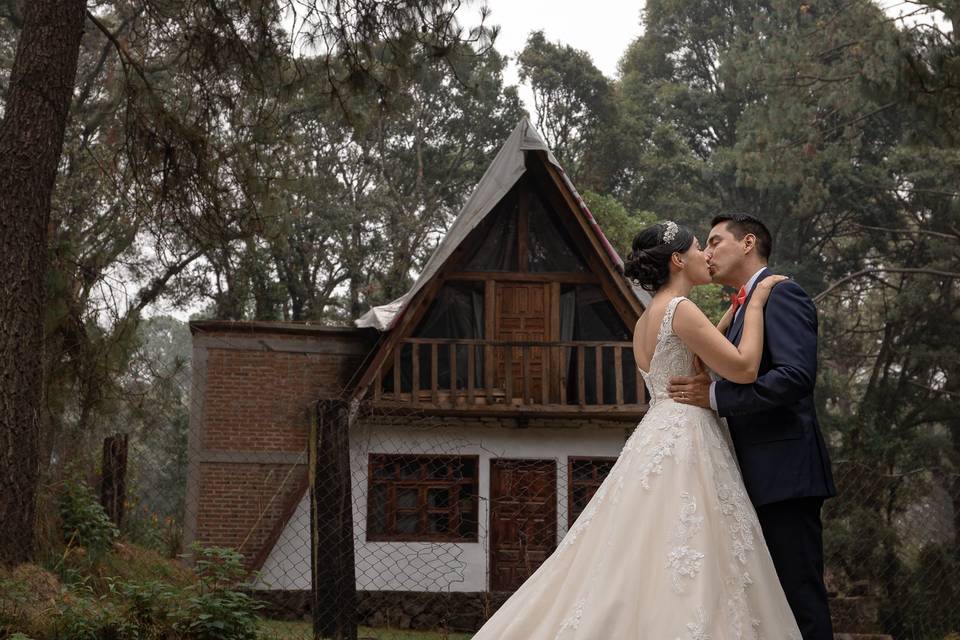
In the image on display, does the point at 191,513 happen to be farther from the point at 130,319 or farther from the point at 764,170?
the point at 764,170

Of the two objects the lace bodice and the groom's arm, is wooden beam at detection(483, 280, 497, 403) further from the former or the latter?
the groom's arm

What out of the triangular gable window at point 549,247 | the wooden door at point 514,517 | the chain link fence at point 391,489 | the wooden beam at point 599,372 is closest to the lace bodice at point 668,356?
the chain link fence at point 391,489

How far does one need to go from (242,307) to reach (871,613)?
17462 millimetres

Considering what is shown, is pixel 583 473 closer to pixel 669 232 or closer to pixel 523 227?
pixel 523 227

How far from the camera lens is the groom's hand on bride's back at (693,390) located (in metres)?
3.96

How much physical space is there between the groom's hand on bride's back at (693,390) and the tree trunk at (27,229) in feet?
15.4

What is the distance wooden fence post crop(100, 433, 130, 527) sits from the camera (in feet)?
34.9

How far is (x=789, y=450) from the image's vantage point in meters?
3.75

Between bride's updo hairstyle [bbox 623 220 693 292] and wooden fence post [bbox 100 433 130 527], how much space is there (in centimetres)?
794

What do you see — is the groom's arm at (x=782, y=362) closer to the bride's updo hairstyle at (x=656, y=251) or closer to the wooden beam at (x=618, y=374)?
the bride's updo hairstyle at (x=656, y=251)

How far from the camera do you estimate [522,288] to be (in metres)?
15.9

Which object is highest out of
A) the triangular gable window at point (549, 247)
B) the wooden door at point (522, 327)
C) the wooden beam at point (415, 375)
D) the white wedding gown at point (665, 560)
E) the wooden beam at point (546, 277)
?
the triangular gable window at point (549, 247)

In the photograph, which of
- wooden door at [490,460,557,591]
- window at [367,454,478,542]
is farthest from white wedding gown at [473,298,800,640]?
window at [367,454,478,542]

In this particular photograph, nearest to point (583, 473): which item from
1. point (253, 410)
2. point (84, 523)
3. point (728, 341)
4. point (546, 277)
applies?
point (546, 277)
